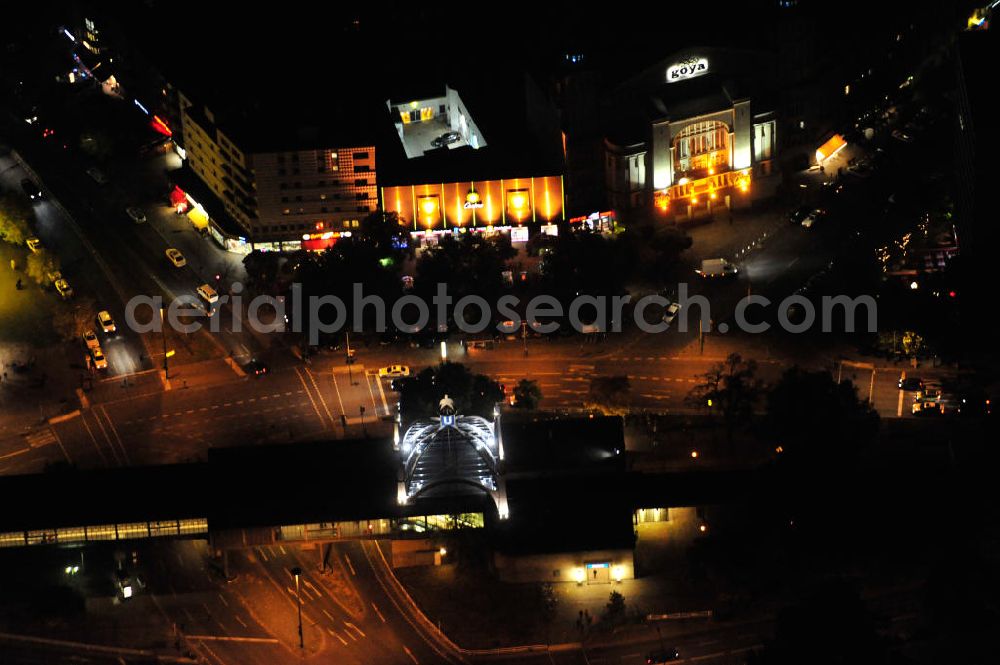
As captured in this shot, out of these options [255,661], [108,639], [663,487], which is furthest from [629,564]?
[108,639]

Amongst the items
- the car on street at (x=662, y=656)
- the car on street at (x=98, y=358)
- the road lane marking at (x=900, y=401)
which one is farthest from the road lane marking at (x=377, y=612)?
the road lane marking at (x=900, y=401)

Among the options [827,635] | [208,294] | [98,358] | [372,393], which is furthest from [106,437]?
[827,635]

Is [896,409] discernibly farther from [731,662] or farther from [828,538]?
[731,662]

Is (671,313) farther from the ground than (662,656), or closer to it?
farther from the ground

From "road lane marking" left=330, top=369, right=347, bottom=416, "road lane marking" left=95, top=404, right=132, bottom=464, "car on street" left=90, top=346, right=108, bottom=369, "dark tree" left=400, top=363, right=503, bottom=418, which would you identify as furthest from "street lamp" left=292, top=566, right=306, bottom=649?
"car on street" left=90, top=346, right=108, bottom=369

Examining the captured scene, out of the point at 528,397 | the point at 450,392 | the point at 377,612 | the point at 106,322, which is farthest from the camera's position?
the point at 106,322

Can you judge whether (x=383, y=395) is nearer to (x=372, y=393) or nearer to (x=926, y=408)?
(x=372, y=393)
